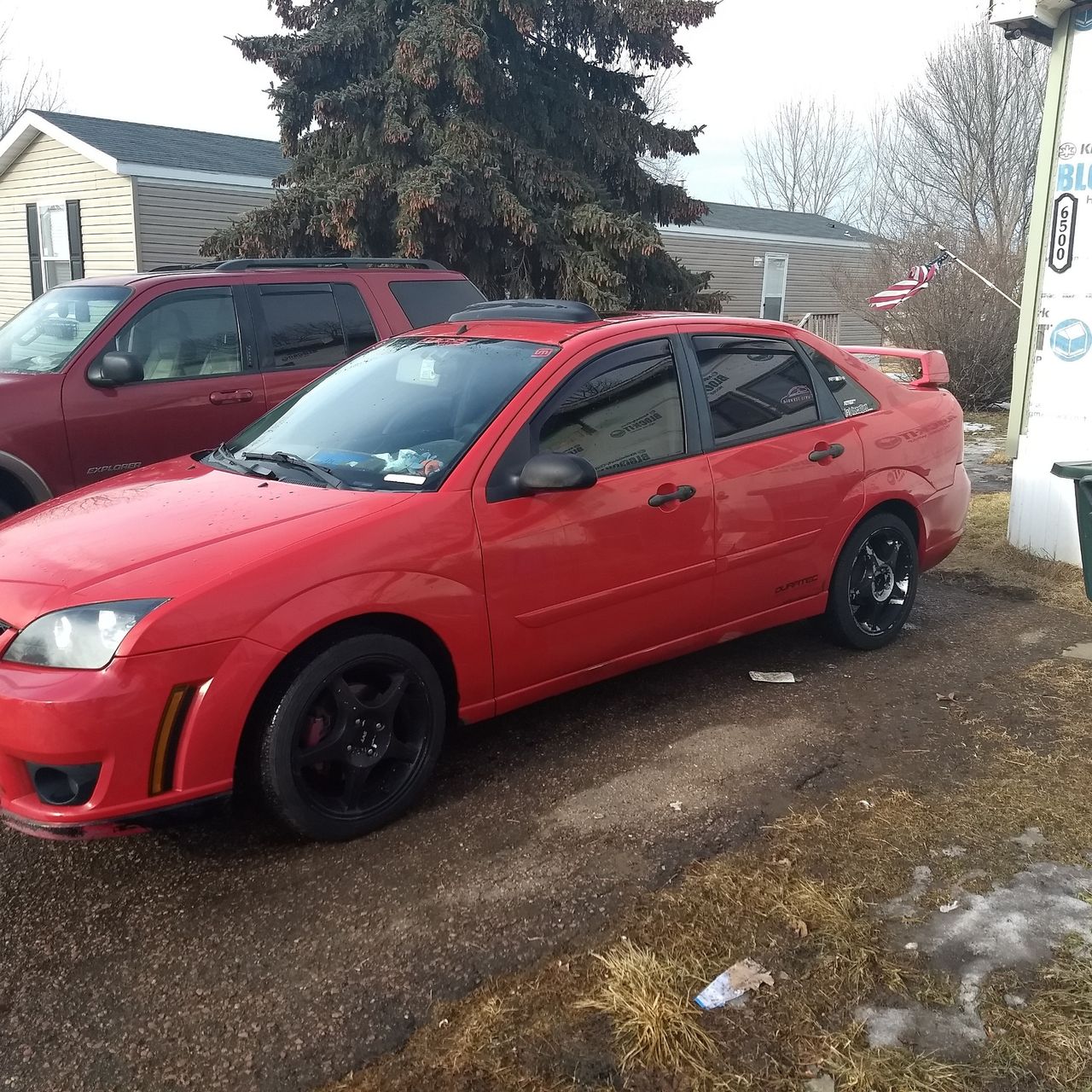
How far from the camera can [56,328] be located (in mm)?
6348

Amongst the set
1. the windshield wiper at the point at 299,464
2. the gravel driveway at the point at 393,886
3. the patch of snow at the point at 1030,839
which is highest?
the windshield wiper at the point at 299,464

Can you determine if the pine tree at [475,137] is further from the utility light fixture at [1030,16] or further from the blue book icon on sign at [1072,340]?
the blue book icon on sign at [1072,340]

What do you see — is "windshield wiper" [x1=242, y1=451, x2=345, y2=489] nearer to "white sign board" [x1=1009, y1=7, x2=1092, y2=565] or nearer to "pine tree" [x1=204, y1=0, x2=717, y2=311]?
"white sign board" [x1=1009, y1=7, x2=1092, y2=565]

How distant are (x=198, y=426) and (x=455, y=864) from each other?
3886 mm

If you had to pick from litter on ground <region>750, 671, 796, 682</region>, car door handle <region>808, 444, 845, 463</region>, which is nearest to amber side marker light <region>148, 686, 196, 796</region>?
litter on ground <region>750, 671, 796, 682</region>

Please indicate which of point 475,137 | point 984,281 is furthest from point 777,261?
point 475,137

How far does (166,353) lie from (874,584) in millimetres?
4296

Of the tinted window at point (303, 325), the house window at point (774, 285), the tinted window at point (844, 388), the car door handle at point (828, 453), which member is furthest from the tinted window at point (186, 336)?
the house window at point (774, 285)

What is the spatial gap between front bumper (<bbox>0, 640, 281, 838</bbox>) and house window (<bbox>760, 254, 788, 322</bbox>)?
80.9ft

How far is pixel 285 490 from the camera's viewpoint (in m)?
3.69

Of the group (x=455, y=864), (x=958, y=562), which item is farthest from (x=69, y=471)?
(x=958, y=562)

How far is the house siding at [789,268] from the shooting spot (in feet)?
78.3

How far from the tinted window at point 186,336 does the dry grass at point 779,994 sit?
4.57 m

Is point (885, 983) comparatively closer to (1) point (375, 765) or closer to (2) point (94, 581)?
(1) point (375, 765)
